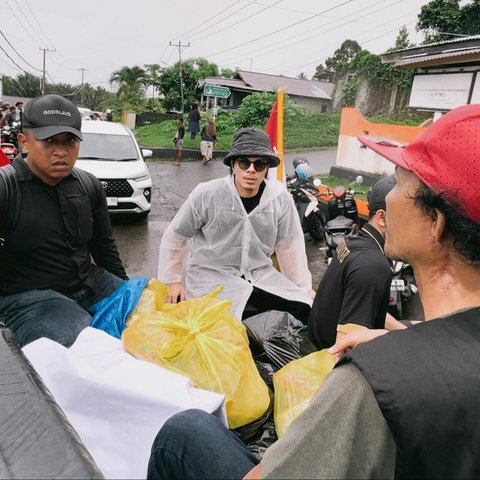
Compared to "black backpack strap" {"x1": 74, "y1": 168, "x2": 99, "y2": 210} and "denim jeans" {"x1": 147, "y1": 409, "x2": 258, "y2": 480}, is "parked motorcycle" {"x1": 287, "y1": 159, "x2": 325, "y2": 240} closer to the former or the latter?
"black backpack strap" {"x1": 74, "y1": 168, "x2": 99, "y2": 210}

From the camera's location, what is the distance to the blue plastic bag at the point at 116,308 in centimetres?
212

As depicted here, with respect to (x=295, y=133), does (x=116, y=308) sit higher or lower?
higher

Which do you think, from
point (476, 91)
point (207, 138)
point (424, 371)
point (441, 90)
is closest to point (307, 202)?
point (476, 91)

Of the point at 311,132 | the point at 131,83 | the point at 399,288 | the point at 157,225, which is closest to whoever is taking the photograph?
the point at 399,288

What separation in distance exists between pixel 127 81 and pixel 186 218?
42.1 metres

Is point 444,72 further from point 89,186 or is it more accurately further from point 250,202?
point 89,186

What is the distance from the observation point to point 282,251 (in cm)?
319

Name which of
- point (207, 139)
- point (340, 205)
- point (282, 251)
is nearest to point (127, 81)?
point (207, 139)

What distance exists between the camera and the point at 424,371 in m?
0.74

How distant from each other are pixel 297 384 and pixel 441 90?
10421 millimetres

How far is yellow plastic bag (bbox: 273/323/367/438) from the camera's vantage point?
5.48ft

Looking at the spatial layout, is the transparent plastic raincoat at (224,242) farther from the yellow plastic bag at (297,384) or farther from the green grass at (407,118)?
the green grass at (407,118)

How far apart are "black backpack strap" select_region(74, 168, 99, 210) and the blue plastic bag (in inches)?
21.1

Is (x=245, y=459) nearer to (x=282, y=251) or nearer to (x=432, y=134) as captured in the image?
(x=432, y=134)
